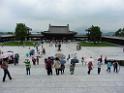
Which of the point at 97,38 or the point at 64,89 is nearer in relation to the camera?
the point at 64,89

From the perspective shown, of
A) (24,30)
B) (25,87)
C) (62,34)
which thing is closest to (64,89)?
(25,87)

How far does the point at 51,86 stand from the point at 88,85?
6.87ft

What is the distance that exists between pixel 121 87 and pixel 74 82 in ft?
9.99

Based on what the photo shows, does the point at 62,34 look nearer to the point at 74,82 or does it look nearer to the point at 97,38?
the point at 97,38

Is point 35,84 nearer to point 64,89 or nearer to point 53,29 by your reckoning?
point 64,89

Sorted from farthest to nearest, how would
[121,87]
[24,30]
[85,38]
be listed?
[85,38] < [24,30] < [121,87]

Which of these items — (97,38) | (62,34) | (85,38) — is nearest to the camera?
(97,38)

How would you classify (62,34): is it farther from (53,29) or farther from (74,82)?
(74,82)

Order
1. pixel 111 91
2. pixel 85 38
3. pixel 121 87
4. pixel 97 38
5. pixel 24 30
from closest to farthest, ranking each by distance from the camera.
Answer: pixel 111 91 < pixel 121 87 < pixel 24 30 < pixel 97 38 < pixel 85 38

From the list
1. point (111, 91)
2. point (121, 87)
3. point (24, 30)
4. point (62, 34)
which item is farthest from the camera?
point (62, 34)

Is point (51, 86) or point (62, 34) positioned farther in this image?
point (62, 34)

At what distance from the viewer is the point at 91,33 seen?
10625 centimetres

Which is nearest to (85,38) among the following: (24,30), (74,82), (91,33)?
(91,33)

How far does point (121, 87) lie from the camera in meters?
16.4
